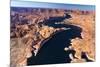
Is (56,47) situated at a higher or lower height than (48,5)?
lower

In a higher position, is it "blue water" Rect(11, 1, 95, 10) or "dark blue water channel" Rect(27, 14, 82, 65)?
"blue water" Rect(11, 1, 95, 10)

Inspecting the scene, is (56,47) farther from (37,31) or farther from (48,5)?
(48,5)

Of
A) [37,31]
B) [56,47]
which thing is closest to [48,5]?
[37,31]

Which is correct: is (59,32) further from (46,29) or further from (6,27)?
(6,27)

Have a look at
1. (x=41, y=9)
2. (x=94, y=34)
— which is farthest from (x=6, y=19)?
(x=94, y=34)

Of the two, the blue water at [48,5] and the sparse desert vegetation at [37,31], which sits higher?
the blue water at [48,5]

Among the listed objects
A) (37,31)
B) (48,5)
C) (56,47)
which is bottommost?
(56,47)

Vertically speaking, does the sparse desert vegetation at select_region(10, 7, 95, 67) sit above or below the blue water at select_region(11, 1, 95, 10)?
below

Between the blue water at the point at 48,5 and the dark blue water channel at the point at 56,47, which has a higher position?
the blue water at the point at 48,5
